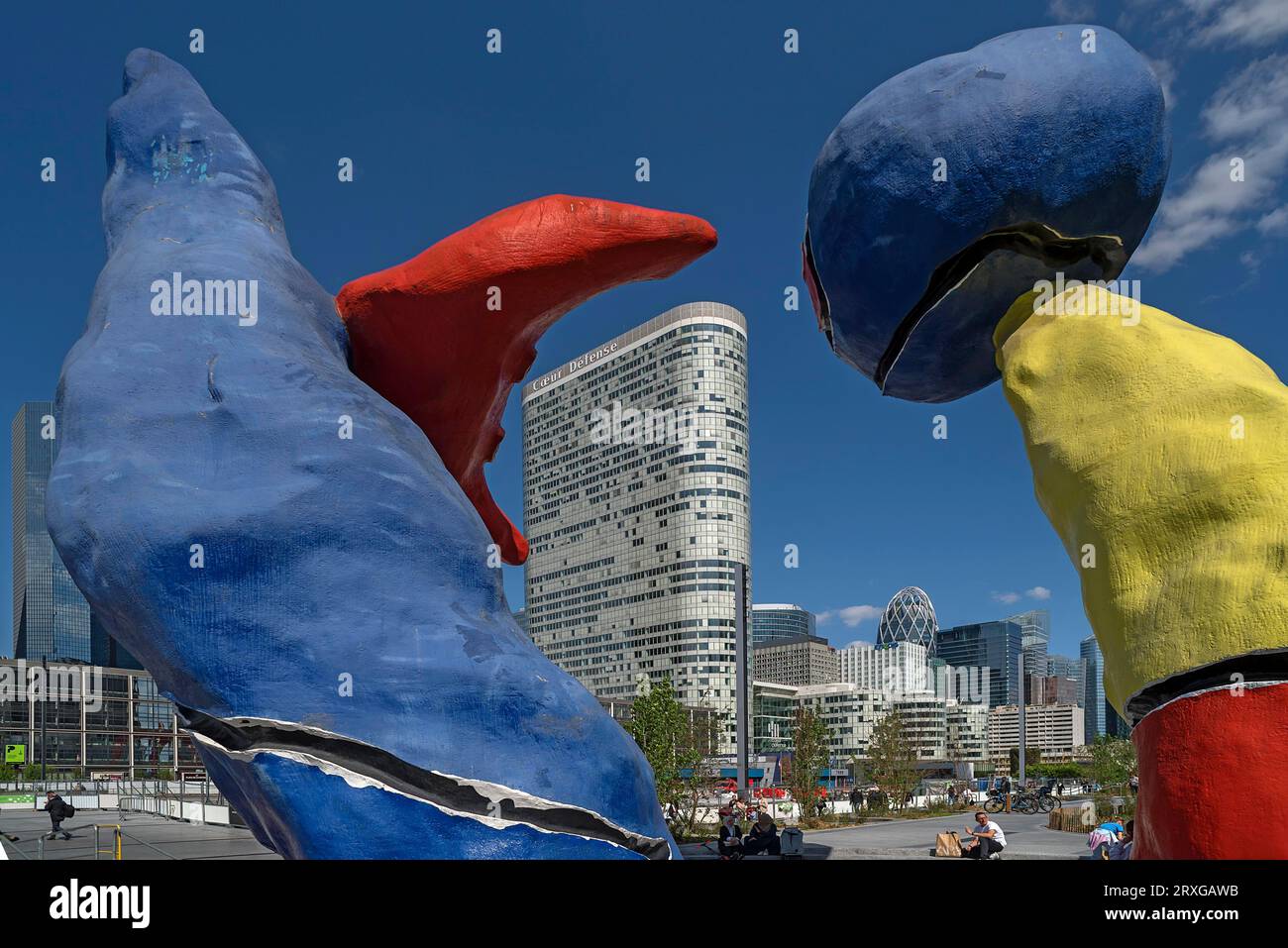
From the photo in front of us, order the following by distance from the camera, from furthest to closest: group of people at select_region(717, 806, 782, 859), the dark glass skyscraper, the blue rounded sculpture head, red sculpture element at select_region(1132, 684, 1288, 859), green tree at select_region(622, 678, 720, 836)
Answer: the dark glass skyscraper < green tree at select_region(622, 678, 720, 836) < group of people at select_region(717, 806, 782, 859) < the blue rounded sculpture head < red sculpture element at select_region(1132, 684, 1288, 859)

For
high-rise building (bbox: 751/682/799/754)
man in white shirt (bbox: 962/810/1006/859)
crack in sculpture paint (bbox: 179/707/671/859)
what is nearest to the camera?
crack in sculpture paint (bbox: 179/707/671/859)

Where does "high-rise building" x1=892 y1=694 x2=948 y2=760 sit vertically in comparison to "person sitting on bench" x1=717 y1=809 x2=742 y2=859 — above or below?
below

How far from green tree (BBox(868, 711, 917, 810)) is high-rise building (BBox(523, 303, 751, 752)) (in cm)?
4644

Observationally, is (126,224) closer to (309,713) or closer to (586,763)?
(309,713)

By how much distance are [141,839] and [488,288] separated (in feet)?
78.2

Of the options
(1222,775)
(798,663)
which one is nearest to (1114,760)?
(1222,775)

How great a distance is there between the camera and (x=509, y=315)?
6328 mm

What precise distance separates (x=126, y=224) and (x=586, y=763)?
430cm

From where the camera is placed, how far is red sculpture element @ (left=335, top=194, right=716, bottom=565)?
6.11 meters

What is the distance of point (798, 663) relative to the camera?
164250mm

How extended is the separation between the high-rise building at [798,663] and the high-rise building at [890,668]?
314 centimetres

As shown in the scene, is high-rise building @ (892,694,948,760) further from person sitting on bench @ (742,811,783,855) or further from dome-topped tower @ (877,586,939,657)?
person sitting on bench @ (742,811,783,855)

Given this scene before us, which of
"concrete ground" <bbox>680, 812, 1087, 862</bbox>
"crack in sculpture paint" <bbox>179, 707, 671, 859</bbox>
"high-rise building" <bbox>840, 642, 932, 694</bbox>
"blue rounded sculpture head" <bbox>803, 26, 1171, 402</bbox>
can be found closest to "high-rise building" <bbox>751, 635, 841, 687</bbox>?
"high-rise building" <bbox>840, 642, 932, 694</bbox>
